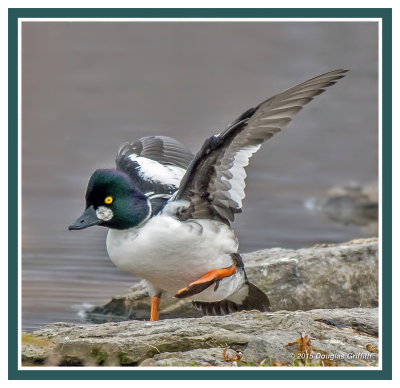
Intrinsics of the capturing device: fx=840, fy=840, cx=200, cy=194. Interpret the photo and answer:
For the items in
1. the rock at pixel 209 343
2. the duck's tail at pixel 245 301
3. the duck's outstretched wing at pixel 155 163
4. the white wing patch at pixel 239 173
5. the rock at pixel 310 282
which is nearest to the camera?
the rock at pixel 209 343

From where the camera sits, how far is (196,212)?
21.7 ft

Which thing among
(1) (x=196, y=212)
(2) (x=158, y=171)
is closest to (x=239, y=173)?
(1) (x=196, y=212)

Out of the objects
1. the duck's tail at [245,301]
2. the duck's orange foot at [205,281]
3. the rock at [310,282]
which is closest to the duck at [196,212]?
the duck's orange foot at [205,281]

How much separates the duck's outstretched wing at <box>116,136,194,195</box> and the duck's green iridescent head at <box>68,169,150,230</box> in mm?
554

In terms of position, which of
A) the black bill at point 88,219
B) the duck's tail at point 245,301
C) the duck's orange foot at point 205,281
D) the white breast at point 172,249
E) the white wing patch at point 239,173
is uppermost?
the white wing patch at point 239,173

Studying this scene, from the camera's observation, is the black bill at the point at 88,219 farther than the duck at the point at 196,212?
Yes

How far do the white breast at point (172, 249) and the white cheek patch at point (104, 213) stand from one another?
6.8 inches

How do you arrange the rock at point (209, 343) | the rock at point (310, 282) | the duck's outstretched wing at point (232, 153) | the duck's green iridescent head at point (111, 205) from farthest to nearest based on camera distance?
1. the rock at point (310, 282)
2. the duck's green iridescent head at point (111, 205)
3. the duck's outstretched wing at point (232, 153)
4. the rock at point (209, 343)

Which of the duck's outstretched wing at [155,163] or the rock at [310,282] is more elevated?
the duck's outstretched wing at [155,163]

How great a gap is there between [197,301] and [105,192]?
4.77 feet

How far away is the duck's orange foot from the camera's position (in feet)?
21.2

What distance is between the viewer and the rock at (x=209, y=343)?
566cm

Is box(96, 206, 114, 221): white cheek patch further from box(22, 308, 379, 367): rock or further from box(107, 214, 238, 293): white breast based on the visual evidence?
box(22, 308, 379, 367): rock

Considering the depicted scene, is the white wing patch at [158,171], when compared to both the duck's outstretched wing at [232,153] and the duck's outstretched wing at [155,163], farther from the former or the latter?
the duck's outstretched wing at [232,153]
